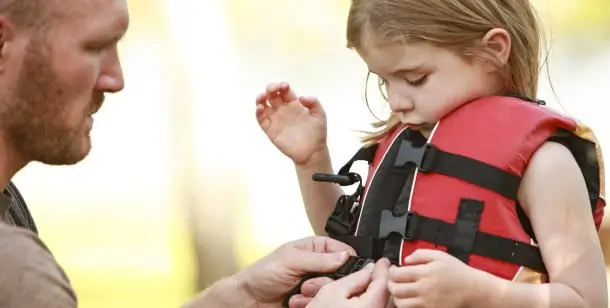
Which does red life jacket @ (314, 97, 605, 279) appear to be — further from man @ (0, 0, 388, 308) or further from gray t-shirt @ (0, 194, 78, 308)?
gray t-shirt @ (0, 194, 78, 308)

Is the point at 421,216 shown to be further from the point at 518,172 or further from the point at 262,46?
the point at 262,46

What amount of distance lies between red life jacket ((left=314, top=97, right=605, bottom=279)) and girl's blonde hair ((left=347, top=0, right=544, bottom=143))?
0.31 feet

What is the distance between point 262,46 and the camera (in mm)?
6812

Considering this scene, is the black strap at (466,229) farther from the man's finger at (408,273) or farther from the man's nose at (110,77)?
the man's nose at (110,77)

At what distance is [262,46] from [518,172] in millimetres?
4204

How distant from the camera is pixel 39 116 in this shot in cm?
246

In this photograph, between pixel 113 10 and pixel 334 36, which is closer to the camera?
pixel 113 10

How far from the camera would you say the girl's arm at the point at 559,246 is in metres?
2.63

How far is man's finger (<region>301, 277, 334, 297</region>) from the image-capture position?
2.84 metres

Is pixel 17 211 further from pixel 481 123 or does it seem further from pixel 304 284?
pixel 481 123

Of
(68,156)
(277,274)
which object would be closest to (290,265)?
(277,274)

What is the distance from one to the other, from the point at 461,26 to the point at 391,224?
19.0 inches

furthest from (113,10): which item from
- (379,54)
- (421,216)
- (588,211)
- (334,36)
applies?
(334,36)

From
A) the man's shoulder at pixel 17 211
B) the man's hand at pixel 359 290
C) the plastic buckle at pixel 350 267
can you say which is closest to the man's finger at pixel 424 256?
the man's hand at pixel 359 290
